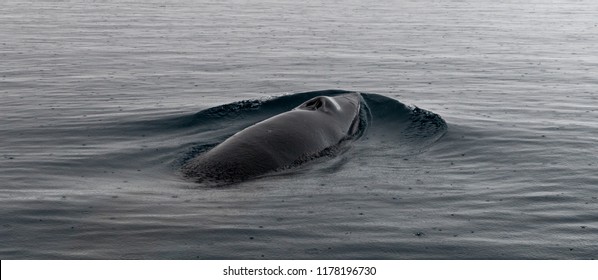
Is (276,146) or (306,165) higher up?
(276,146)

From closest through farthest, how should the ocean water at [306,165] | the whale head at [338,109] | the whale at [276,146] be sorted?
the ocean water at [306,165] < the whale at [276,146] < the whale head at [338,109]

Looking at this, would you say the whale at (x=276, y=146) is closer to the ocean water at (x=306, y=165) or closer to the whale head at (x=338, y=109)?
the whale head at (x=338, y=109)

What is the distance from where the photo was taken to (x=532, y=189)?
16.8 metres

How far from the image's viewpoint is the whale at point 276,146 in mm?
16297

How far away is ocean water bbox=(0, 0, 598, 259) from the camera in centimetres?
1331

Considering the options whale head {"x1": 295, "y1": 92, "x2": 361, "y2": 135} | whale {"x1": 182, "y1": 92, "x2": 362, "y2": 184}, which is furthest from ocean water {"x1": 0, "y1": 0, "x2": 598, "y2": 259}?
whale head {"x1": 295, "y1": 92, "x2": 361, "y2": 135}

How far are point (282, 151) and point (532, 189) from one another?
5035 mm

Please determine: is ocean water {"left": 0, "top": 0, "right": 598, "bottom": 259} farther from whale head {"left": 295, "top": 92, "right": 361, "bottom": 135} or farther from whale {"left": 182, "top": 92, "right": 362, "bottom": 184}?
whale head {"left": 295, "top": 92, "right": 361, "bottom": 135}

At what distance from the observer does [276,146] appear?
17375 millimetres

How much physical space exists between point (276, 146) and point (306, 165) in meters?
0.74

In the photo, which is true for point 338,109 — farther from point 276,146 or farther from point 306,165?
point 276,146

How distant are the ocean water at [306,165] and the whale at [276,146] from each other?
1.36ft

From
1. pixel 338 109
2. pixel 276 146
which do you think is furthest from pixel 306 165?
pixel 338 109

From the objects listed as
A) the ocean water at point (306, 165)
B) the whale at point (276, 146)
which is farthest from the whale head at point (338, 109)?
the ocean water at point (306, 165)
